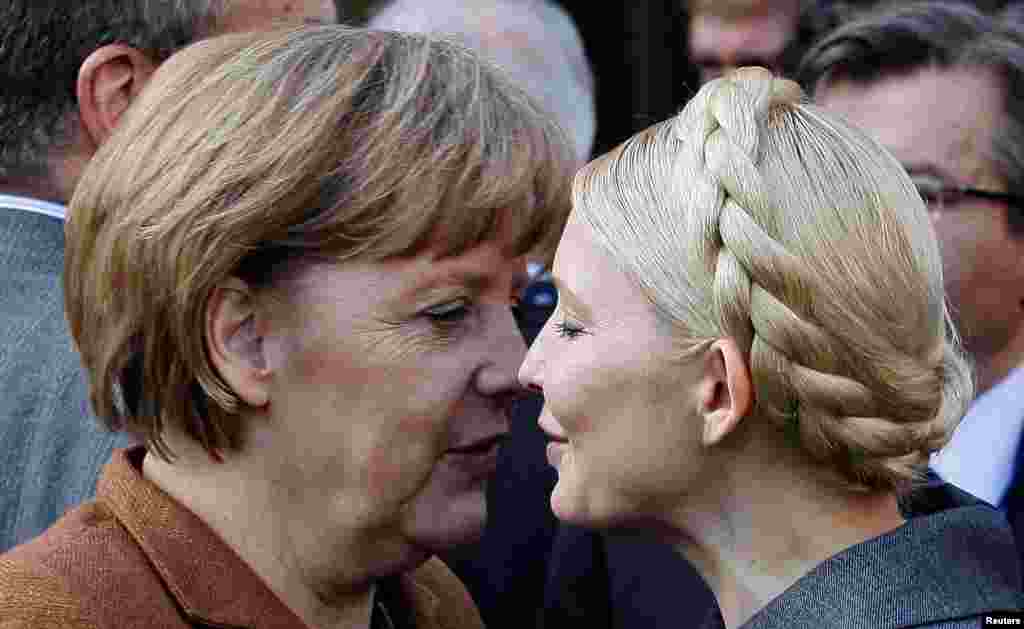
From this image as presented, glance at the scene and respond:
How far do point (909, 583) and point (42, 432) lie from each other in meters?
1.46

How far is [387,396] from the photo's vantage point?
2.21 meters

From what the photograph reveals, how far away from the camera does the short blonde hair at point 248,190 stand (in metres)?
2.08

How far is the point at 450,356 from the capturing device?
226cm

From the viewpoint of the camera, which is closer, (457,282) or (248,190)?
(248,190)

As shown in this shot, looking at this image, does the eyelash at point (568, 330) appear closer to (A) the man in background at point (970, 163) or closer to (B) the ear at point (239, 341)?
(B) the ear at point (239, 341)

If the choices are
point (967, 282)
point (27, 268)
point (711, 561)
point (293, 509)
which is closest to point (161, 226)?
point (293, 509)

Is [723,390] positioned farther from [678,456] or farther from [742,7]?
[742,7]

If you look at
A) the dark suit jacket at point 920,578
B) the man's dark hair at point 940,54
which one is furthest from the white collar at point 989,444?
the dark suit jacket at point 920,578

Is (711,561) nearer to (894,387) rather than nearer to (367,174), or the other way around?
(894,387)

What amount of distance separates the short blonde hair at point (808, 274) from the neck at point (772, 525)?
0.14 ft

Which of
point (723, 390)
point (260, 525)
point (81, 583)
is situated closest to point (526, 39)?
point (260, 525)

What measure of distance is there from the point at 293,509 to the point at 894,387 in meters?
0.93

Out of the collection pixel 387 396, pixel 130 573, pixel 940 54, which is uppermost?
pixel 387 396

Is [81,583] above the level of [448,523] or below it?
above
